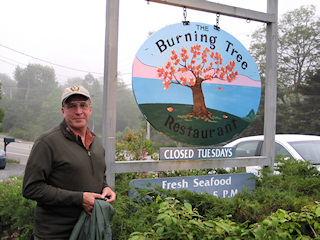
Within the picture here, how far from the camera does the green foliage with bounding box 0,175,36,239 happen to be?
2529mm

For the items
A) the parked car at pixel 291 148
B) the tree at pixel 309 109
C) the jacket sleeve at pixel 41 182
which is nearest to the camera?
the jacket sleeve at pixel 41 182

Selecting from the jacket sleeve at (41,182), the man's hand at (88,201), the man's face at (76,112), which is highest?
the man's face at (76,112)

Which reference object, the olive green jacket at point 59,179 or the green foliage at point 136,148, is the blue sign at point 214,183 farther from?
the green foliage at point 136,148

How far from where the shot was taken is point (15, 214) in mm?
2600

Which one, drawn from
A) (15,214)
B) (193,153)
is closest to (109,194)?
(15,214)

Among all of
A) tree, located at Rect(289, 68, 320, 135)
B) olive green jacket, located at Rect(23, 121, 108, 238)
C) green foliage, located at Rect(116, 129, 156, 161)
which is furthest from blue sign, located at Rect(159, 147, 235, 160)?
tree, located at Rect(289, 68, 320, 135)

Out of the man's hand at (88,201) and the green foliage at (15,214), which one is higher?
the man's hand at (88,201)

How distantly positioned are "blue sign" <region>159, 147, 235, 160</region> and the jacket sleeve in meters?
1.54

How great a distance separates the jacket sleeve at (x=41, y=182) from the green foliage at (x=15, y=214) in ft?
2.75

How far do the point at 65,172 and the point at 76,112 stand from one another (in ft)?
1.18

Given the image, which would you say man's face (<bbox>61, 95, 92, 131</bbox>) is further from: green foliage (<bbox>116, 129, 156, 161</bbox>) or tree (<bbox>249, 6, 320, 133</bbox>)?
tree (<bbox>249, 6, 320, 133</bbox>)

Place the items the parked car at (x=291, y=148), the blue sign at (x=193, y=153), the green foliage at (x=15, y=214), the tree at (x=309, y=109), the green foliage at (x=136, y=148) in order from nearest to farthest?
1. the green foliage at (x=15, y=214)
2. the blue sign at (x=193, y=153)
3. the green foliage at (x=136, y=148)
4. the parked car at (x=291, y=148)
5. the tree at (x=309, y=109)

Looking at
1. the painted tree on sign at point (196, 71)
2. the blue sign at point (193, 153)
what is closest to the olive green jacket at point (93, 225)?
the blue sign at point (193, 153)

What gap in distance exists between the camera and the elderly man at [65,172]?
1727 millimetres
